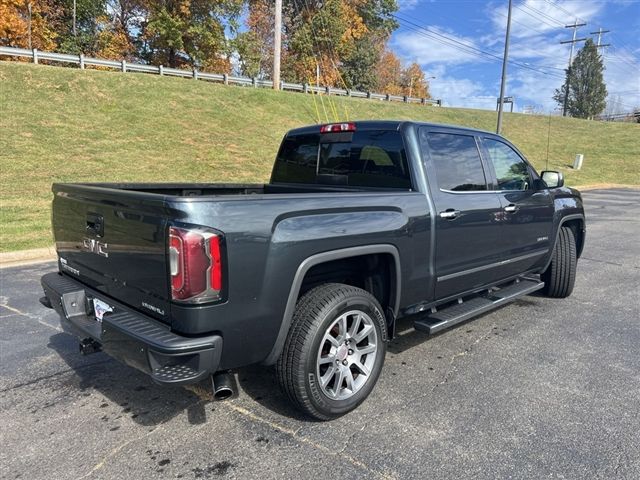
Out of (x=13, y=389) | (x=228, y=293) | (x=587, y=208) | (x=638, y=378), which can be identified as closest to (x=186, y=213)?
(x=228, y=293)

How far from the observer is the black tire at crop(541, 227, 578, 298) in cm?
538

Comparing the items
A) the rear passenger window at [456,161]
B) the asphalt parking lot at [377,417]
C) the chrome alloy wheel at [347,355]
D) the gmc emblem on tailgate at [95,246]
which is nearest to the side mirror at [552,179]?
the rear passenger window at [456,161]

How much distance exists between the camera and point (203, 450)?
2.70 meters

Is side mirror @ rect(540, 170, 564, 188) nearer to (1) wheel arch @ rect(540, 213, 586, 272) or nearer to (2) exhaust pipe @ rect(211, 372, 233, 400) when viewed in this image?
(1) wheel arch @ rect(540, 213, 586, 272)

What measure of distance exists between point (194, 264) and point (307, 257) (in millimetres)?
671

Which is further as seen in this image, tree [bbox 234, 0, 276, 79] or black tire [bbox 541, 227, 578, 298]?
tree [bbox 234, 0, 276, 79]

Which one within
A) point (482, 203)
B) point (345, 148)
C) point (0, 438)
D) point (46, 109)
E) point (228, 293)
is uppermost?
point (46, 109)

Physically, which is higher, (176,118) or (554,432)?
(176,118)

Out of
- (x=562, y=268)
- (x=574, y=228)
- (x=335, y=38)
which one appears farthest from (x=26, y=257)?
(x=335, y=38)

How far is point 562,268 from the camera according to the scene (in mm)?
5375

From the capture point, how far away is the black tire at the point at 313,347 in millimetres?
2791

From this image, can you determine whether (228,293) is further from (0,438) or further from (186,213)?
(0,438)

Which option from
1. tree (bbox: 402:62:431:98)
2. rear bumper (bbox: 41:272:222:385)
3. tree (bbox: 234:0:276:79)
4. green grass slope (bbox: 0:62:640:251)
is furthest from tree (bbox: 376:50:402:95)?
rear bumper (bbox: 41:272:222:385)

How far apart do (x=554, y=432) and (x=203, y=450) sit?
6.82 ft
